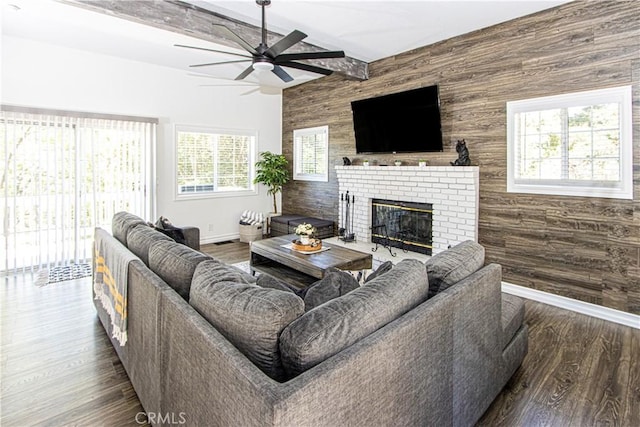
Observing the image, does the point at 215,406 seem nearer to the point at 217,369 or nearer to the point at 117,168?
the point at 217,369

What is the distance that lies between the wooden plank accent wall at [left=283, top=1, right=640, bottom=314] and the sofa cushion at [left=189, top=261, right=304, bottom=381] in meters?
3.46

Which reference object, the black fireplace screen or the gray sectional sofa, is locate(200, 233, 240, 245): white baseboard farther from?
the gray sectional sofa

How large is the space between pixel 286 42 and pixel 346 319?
2.65m

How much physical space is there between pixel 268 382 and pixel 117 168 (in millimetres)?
5401

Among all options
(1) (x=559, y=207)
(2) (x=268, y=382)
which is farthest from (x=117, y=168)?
(1) (x=559, y=207)

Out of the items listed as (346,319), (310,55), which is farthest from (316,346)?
(310,55)

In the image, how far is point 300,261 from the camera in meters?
3.66

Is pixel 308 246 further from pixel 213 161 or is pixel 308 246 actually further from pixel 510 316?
pixel 213 161

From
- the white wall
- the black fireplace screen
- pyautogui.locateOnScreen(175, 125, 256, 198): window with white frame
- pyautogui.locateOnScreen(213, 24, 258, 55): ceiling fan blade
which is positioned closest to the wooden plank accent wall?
the black fireplace screen

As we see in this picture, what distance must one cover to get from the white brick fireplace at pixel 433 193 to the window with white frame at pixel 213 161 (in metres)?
2.38

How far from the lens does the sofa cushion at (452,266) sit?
1.84 m

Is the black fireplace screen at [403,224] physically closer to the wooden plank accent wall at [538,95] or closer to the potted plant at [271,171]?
the wooden plank accent wall at [538,95]

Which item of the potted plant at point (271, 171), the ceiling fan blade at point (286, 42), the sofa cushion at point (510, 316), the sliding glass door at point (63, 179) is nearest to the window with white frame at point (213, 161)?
the potted plant at point (271, 171)

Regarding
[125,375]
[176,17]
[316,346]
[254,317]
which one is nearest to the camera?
[316,346]
